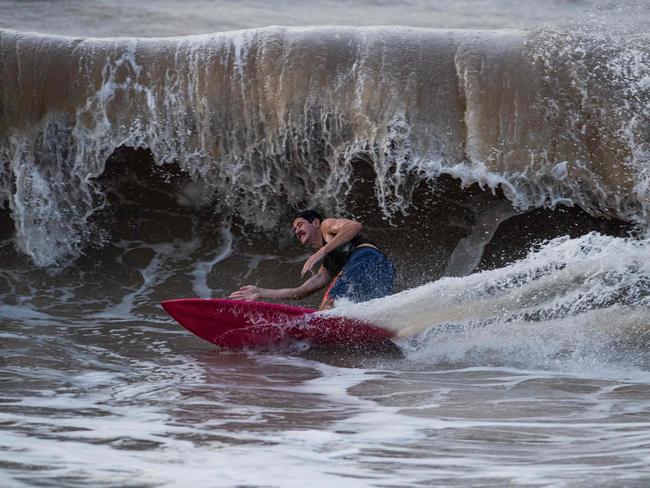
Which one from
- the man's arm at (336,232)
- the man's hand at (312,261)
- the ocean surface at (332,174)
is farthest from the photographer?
the man's arm at (336,232)

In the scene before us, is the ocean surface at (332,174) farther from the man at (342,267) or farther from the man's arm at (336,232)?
the man's arm at (336,232)

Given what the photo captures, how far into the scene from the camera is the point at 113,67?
27.3 feet

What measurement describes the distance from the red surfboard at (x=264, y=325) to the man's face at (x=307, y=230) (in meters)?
0.61

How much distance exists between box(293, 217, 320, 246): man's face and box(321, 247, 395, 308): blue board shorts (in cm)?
31

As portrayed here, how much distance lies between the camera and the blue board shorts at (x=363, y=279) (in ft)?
19.3

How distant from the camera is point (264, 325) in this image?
5641 mm

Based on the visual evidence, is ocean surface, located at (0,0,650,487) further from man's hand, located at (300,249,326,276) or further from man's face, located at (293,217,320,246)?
man's face, located at (293,217,320,246)

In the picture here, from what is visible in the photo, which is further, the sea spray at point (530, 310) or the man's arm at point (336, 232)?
the man's arm at point (336, 232)

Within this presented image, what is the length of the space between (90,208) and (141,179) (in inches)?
22.7

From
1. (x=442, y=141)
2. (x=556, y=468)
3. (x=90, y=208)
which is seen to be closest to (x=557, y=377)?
(x=556, y=468)

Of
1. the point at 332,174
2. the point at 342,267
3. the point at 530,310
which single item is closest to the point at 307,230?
the point at 342,267

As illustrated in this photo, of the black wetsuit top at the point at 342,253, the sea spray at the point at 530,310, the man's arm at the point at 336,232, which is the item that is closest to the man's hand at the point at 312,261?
the man's arm at the point at 336,232

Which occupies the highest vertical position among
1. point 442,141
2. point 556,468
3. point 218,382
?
point 442,141

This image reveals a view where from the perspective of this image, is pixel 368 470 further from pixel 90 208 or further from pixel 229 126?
pixel 90 208
